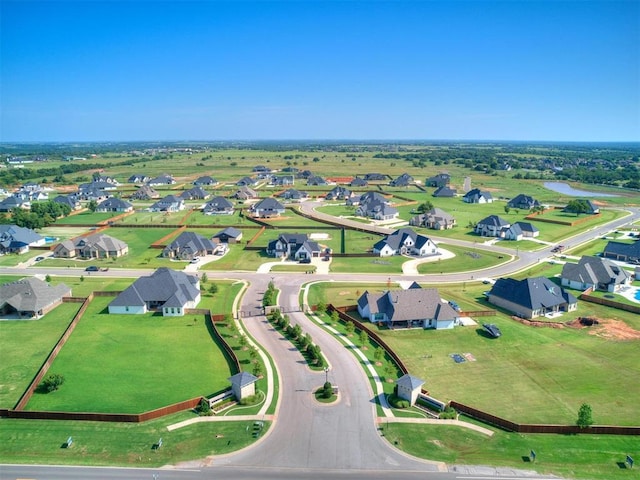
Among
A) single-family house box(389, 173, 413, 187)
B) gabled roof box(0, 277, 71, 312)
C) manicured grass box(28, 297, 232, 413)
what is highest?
single-family house box(389, 173, 413, 187)

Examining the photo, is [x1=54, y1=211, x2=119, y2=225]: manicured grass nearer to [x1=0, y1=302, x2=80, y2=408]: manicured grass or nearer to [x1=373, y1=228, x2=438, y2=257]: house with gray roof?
[x1=0, y1=302, x2=80, y2=408]: manicured grass

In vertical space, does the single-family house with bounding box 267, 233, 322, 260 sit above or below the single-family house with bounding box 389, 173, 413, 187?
below

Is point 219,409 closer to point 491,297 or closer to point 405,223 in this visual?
point 491,297

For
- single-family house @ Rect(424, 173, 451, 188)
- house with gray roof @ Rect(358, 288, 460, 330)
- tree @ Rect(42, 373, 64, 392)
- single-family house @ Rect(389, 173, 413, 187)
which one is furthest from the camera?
single-family house @ Rect(389, 173, 413, 187)

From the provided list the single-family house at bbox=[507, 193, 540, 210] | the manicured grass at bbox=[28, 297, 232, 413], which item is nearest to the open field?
the manicured grass at bbox=[28, 297, 232, 413]

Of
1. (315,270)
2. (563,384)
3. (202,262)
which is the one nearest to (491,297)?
(563,384)

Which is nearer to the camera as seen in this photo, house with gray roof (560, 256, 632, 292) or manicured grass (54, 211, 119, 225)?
house with gray roof (560, 256, 632, 292)

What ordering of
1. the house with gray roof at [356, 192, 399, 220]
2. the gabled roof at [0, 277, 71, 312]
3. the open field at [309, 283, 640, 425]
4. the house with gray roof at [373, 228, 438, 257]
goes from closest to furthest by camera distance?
the open field at [309, 283, 640, 425]
the gabled roof at [0, 277, 71, 312]
the house with gray roof at [373, 228, 438, 257]
the house with gray roof at [356, 192, 399, 220]

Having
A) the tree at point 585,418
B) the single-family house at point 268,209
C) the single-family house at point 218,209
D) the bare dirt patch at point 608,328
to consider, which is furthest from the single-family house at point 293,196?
the tree at point 585,418
